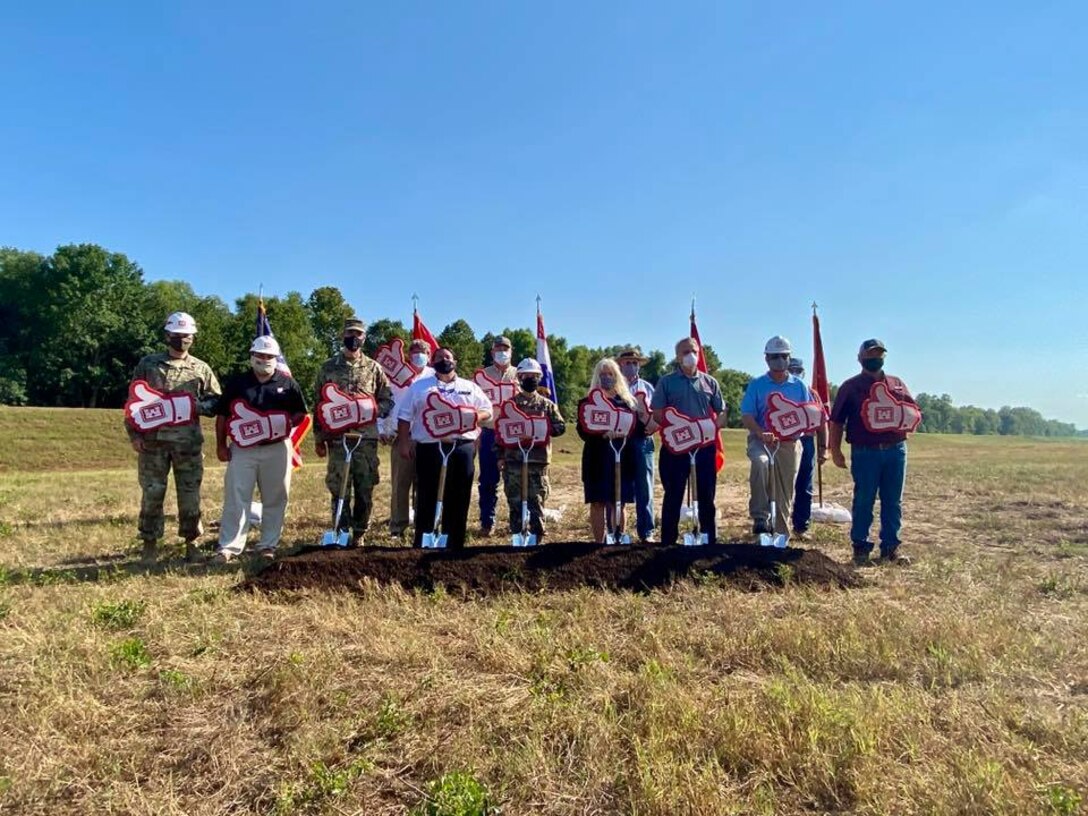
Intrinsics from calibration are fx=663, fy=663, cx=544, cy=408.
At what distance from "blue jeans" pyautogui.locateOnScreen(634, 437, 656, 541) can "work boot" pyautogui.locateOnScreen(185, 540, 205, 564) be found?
5.19m

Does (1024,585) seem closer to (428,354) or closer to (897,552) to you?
(897,552)

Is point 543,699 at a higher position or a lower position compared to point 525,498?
lower

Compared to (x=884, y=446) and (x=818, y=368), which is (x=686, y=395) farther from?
(x=818, y=368)

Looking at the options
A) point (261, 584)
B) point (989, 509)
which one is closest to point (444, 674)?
point (261, 584)

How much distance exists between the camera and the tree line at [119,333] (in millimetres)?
49562

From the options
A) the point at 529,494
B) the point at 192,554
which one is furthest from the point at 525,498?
the point at 192,554

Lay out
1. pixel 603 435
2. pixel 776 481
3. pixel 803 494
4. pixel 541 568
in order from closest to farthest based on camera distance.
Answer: pixel 541 568
pixel 603 435
pixel 776 481
pixel 803 494

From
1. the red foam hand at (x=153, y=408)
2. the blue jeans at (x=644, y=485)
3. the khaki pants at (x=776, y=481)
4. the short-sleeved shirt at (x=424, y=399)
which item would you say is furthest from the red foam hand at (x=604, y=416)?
the red foam hand at (x=153, y=408)

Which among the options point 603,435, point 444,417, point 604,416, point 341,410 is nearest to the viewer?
point 444,417

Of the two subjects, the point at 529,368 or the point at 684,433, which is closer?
the point at 684,433

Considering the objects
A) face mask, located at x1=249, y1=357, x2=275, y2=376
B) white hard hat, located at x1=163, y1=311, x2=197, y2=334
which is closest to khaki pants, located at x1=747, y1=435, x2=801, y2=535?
face mask, located at x1=249, y1=357, x2=275, y2=376

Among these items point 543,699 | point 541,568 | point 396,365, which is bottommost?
point 543,699

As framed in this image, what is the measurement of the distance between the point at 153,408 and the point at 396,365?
193 inches

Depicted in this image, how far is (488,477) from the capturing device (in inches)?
385
